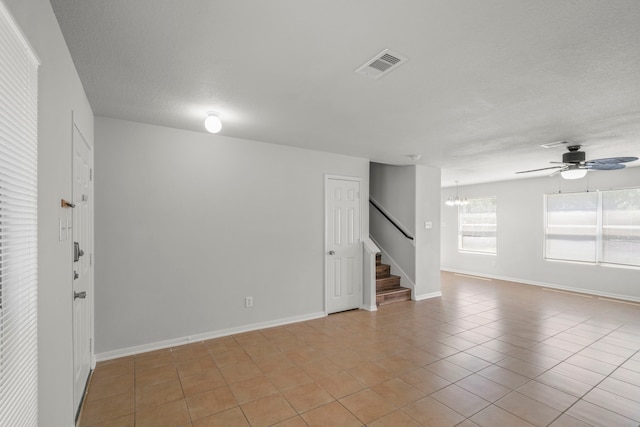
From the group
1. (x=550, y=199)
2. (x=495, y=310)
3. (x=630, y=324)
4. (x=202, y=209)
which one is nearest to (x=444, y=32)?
(x=202, y=209)

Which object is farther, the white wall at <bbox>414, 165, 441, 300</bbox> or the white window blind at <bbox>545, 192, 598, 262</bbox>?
the white window blind at <bbox>545, 192, 598, 262</bbox>

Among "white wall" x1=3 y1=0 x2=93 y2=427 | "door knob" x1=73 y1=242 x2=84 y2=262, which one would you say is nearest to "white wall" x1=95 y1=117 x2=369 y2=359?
"door knob" x1=73 y1=242 x2=84 y2=262

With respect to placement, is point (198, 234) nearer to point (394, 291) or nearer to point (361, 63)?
point (361, 63)

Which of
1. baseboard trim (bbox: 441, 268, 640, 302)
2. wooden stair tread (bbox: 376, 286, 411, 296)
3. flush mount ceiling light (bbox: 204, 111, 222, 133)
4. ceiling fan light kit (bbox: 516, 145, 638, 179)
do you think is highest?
flush mount ceiling light (bbox: 204, 111, 222, 133)

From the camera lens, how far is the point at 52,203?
159cm

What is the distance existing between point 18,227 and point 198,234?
2692 mm

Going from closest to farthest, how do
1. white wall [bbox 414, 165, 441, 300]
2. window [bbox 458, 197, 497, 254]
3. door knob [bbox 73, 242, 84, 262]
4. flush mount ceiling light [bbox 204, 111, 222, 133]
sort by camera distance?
door knob [bbox 73, 242, 84, 262] → flush mount ceiling light [bbox 204, 111, 222, 133] → white wall [bbox 414, 165, 441, 300] → window [bbox 458, 197, 497, 254]

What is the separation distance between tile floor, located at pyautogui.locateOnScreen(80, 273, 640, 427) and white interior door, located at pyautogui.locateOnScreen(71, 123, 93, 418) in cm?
31

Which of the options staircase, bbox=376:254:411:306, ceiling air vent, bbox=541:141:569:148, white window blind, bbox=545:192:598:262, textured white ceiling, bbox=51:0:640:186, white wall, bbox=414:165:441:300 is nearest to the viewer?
textured white ceiling, bbox=51:0:640:186

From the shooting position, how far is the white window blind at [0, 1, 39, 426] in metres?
0.95

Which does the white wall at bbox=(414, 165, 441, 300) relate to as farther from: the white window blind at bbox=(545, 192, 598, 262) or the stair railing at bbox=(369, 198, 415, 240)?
the white window blind at bbox=(545, 192, 598, 262)

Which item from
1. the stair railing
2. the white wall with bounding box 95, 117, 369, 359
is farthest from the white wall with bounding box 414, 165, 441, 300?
the white wall with bounding box 95, 117, 369, 359

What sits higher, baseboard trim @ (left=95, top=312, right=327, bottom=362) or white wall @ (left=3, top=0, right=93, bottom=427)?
white wall @ (left=3, top=0, right=93, bottom=427)

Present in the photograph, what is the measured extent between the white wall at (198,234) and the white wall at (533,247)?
5.64m
